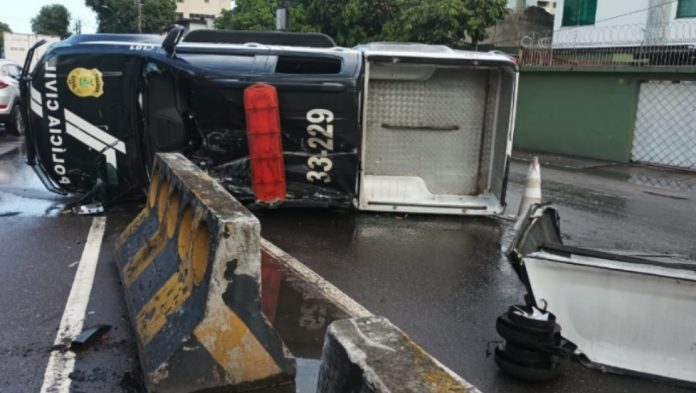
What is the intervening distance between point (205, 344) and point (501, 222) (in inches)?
219

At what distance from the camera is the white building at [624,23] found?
754 inches

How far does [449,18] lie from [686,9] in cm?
766

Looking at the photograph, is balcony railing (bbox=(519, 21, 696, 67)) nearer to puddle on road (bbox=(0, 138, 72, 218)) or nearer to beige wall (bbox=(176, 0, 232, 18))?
puddle on road (bbox=(0, 138, 72, 218))

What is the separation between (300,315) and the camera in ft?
15.4

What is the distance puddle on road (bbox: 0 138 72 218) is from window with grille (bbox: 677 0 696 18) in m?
18.7

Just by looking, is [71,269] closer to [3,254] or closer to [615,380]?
[3,254]

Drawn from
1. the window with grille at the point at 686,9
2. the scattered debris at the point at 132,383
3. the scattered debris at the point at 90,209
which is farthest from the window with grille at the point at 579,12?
the scattered debris at the point at 132,383

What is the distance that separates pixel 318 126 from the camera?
7.41m

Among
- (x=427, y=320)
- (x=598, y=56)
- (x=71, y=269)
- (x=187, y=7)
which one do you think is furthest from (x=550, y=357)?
(x=187, y=7)

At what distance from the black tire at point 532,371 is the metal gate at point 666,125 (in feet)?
42.2

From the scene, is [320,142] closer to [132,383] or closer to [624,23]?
[132,383]

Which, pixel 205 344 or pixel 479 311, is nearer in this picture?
pixel 205 344

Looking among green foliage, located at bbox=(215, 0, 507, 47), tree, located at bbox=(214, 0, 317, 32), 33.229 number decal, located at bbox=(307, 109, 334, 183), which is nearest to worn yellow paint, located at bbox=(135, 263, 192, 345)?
33.229 number decal, located at bbox=(307, 109, 334, 183)

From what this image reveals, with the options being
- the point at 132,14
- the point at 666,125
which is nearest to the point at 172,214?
the point at 666,125
